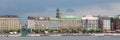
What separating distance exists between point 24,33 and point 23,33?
17.1 inches

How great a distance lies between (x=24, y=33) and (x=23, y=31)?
7.81 meters

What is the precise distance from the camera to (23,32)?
625ft

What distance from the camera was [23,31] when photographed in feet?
637

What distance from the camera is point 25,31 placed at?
19338cm

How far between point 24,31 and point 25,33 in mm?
7064

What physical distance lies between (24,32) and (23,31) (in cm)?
430

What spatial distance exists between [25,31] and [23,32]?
3055 millimetres

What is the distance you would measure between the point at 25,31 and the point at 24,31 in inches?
17.5

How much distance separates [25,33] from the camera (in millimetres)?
186625

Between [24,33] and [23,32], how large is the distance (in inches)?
160

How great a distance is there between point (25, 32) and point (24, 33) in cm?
351

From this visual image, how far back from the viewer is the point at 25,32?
18988 centimetres

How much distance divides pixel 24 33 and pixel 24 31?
23.9 feet
